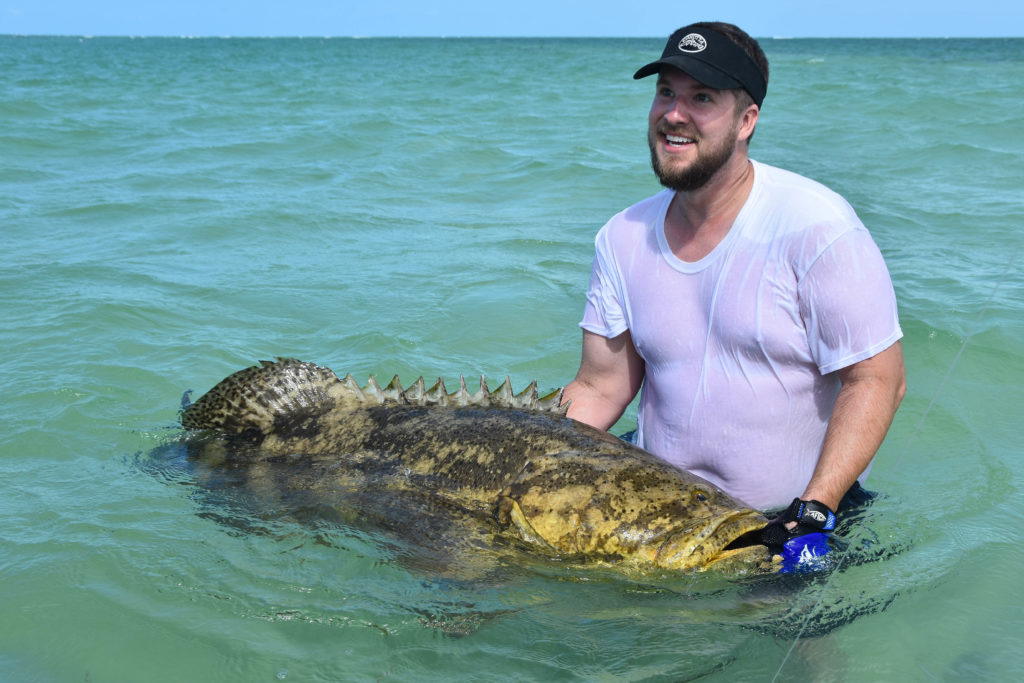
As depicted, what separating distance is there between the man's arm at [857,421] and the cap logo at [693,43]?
1.26 meters

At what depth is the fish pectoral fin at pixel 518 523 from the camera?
324 cm

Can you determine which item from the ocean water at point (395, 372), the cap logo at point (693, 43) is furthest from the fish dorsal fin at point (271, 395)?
the cap logo at point (693, 43)

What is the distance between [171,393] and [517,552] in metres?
3.71

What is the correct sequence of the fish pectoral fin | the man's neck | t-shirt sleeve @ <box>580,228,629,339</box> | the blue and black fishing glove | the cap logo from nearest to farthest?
the blue and black fishing glove, the fish pectoral fin, the cap logo, the man's neck, t-shirt sleeve @ <box>580,228,629,339</box>

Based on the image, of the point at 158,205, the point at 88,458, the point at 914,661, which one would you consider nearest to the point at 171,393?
the point at 88,458

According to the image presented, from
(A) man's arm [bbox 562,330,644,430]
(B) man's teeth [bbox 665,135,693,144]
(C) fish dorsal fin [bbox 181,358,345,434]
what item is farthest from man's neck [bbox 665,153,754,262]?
(C) fish dorsal fin [bbox 181,358,345,434]

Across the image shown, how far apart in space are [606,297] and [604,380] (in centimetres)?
40

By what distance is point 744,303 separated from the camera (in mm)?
3531

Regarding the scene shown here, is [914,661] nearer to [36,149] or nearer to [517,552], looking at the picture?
[517,552]

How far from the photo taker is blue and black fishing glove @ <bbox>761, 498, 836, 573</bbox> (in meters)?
3.02

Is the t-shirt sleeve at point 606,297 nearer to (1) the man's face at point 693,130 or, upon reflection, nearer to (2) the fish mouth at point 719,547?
(1) the man's face at point 693,130

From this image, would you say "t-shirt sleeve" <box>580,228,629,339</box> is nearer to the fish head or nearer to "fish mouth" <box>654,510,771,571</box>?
the fish head

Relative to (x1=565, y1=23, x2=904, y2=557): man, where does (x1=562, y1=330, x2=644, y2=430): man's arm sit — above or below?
below

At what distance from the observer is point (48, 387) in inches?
239
